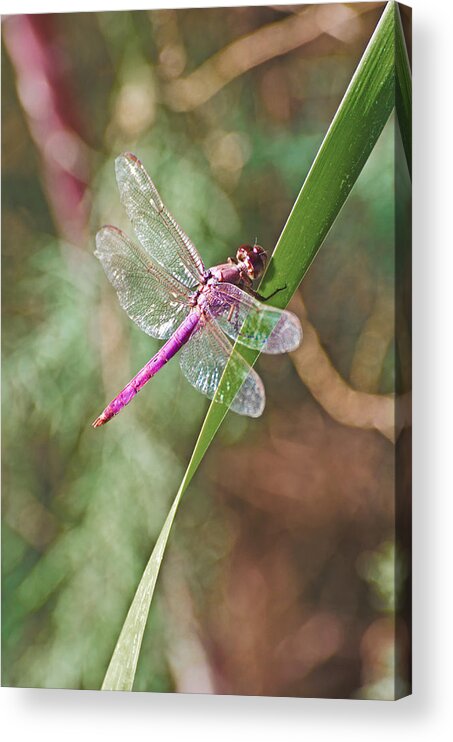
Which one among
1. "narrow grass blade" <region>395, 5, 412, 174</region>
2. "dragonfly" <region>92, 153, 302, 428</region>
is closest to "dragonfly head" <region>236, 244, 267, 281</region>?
"dragonfly" <region>92, 153, 302, 428</region>

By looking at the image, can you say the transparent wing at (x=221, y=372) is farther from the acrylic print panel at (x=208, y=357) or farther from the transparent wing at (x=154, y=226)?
the transparent wing at (x=154, y=226)

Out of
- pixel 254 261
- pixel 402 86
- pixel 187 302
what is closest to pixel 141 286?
pixel 187 302

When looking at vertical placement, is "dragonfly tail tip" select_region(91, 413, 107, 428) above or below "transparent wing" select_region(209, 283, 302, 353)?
below

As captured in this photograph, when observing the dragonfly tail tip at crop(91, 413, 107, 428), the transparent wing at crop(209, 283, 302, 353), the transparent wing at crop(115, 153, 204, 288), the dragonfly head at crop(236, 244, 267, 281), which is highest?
the transparent wing at crop(115, 153, 204, 288)

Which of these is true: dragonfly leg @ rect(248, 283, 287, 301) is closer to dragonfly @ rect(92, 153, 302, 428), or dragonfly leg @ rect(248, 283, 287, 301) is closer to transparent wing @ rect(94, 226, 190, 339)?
dragonfly @ rect(92, 153, 302, 428)

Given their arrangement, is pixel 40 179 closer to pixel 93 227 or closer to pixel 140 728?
pixel 93 227

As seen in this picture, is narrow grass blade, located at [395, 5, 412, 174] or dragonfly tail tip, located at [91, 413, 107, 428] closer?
narrow grass blade, located at [395, 5, 412, 174]
